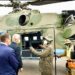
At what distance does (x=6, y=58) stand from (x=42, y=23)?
647 cm

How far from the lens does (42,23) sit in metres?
11.4

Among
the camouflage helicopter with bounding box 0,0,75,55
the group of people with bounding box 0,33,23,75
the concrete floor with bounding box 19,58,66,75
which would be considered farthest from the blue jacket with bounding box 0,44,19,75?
the camouflage helicopter with bounding box 0,0,75,55

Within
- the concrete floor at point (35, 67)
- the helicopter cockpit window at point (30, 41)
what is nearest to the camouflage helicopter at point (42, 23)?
the helicopter cockpit window at point (30, 41)

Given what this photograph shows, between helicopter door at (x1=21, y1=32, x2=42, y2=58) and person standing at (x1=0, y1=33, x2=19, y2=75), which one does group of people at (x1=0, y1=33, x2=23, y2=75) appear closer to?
person standing at (x1=0, y1=33, x2=19, y2=75)

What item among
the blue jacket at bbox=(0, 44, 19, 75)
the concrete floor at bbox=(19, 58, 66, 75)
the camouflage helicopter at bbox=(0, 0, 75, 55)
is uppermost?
the camouflage helicopter at bbox=(0, 0, 75, 55)

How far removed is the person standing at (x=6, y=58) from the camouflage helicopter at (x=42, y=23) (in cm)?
514

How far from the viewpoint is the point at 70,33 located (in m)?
10.4

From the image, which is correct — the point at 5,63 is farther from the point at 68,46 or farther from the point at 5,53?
the point at 68,46

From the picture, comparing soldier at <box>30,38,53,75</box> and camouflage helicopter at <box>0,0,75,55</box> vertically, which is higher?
camouflage helicopter at <box>0,0,75,55</box>

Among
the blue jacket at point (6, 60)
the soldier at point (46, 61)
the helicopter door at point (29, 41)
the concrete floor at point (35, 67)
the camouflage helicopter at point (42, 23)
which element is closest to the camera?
the blue jacket at point (6, 60)

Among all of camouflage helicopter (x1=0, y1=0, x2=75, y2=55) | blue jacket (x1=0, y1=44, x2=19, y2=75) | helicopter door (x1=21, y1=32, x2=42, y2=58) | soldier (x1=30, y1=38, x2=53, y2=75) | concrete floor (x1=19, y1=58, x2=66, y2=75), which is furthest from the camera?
helicopter door (x1=21, y1=32, x2=42, y2=58)

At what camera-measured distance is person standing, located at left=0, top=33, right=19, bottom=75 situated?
4988mm

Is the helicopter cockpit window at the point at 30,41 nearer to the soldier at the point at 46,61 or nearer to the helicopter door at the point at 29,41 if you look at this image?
the helicopter door at the point at 29,41

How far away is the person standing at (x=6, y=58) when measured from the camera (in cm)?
499
